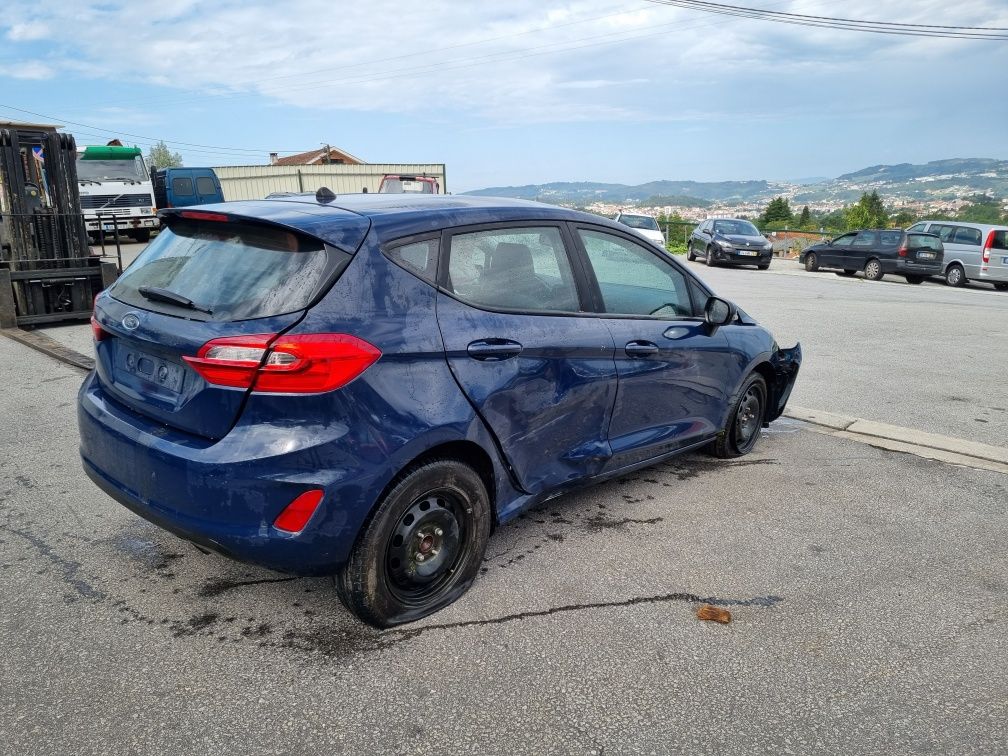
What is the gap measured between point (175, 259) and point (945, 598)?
3638 mm

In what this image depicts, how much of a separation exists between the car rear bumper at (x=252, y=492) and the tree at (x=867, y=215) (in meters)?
53.0

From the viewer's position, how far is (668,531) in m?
4.06

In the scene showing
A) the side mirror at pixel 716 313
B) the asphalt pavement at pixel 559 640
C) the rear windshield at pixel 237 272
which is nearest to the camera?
the asphalt pavement at pixel 559 640

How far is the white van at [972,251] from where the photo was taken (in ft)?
68.9

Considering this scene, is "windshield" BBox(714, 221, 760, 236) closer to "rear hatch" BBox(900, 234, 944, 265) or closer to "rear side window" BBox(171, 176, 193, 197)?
"rear hatch" BBox(900, 234, 944, 265)

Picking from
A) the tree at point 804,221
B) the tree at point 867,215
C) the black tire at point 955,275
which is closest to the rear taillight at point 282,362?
the black tire at point 955,275

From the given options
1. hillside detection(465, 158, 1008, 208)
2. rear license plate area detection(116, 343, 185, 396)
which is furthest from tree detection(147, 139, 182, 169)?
rear license plate area detection(116, 343, 185, 396)

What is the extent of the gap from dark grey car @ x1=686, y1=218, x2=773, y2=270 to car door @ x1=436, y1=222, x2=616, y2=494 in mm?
21736

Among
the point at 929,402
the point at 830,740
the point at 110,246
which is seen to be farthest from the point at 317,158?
the point at 830,740

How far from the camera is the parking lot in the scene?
2531mm

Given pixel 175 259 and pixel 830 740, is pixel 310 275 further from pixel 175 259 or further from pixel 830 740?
pixel 830 740

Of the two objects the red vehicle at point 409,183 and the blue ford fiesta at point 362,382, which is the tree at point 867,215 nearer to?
the red vehicle at point 409,183

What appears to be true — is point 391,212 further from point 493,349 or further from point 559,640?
point 559,640

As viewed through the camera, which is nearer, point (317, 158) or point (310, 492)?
point (310, 492)
